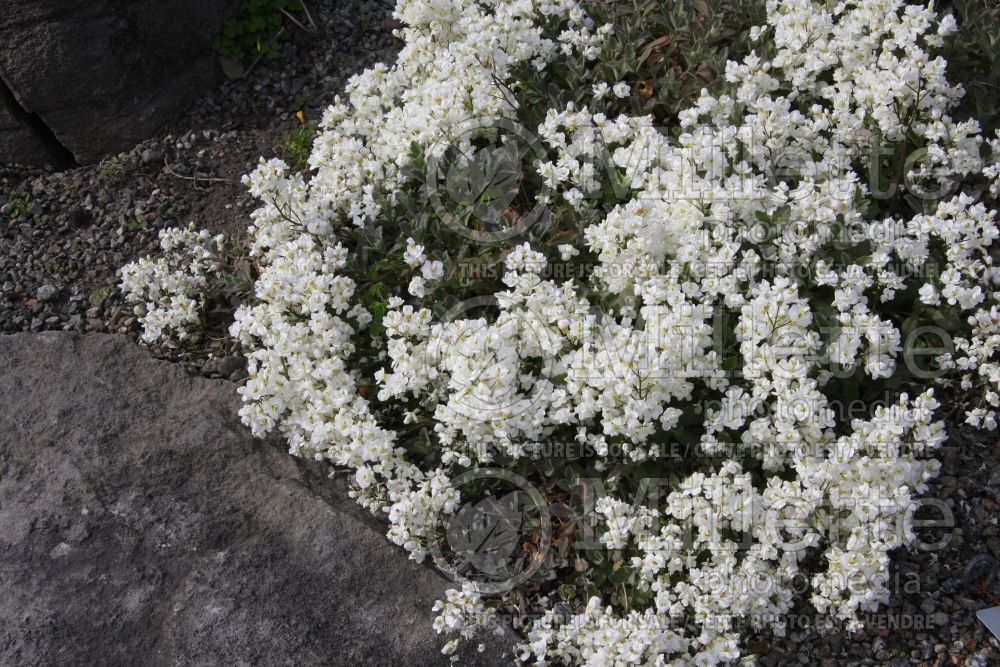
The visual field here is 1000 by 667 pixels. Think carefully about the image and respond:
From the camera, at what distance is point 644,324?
145 inches

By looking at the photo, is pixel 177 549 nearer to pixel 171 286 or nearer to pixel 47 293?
pixel 171 286

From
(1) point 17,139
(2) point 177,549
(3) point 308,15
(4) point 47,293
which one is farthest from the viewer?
(3) point 308,15

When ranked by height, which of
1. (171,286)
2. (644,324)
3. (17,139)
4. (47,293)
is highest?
(644,324)

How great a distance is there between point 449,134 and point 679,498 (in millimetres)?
2027

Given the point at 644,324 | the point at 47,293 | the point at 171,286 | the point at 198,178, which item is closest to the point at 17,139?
the point at 198,178

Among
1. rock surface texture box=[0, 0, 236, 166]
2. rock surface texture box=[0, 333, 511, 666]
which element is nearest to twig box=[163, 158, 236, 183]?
rock surface texture box=[0, 0, 236, 166]

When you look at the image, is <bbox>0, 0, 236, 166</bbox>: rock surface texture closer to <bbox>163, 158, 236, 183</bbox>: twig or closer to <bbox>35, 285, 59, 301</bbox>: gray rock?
<bbox>163, 158, 236, 183</bbox>: twig

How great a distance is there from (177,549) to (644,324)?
79.1 inches

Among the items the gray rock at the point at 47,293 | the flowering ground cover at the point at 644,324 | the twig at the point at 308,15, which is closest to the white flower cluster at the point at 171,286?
the flowering ground cover at the point at 644,324

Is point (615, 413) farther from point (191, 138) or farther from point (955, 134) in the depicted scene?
point (191, 138)

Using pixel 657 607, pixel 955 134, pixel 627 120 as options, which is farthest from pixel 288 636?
pixel 955 134

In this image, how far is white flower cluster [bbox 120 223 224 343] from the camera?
15.0 feet

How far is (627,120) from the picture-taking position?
14.0ft

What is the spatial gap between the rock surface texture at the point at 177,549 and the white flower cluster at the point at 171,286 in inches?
18.1
